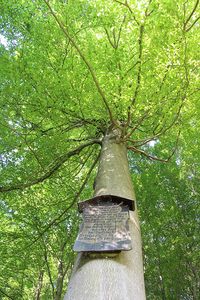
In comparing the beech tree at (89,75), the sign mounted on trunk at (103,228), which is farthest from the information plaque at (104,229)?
the beech tree at (89,75)

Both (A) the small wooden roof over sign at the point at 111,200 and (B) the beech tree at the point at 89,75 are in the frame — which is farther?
(B) the beech tree at the point at 89,75

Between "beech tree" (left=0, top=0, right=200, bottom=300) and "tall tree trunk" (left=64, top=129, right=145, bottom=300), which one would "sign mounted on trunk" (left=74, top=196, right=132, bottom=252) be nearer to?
"tall tree trunk" (left=64, top=129, right=145, bottom=300)

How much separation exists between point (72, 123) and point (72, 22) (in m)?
1.41

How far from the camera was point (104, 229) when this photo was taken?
6.40 ft

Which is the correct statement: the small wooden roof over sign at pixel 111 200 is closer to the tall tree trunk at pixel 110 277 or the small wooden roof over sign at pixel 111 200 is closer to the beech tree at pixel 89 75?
the tall tree trunk at pixel 110 277

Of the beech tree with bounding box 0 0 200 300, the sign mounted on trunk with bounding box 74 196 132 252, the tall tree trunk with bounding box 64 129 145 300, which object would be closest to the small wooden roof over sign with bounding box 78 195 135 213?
the sign mounted on trunk with bounding box 74 196 132 252

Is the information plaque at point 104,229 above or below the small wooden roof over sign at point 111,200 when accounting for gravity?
below

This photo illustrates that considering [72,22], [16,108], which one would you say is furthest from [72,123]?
[72,22]

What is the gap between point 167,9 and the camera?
113 inches

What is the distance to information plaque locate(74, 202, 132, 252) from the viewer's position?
175 centimetres

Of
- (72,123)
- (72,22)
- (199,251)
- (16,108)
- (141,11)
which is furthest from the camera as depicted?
(199,251)

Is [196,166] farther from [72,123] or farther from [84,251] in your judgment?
[84,251]

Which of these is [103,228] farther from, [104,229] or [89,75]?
[89,75]

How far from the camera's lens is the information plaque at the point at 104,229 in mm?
1753
